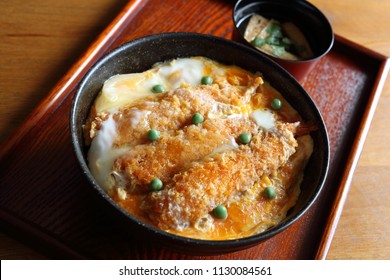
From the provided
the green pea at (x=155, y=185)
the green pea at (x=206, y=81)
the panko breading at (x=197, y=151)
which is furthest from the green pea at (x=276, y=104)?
the green pea at (x=155, y=185)

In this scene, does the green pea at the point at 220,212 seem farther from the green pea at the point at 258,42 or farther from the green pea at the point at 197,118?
the green pea at the point at 258,42

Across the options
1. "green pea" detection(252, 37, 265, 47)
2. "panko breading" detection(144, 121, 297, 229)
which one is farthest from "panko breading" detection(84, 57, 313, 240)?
"green pea" detection(252, 37, 265, 47)

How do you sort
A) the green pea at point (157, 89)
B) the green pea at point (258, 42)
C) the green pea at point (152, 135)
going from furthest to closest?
the green pea at point (258, 42) → the green pea at point (157, 89) → the green pea at point (152, 135)

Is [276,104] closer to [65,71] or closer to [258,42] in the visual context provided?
[258,42]

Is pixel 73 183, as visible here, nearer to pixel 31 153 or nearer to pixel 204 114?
pixel 31 153

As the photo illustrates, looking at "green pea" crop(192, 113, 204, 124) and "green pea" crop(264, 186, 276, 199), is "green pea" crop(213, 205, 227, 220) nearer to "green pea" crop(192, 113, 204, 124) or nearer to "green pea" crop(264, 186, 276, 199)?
"green pea" crop(264, 186, 276, 199)
